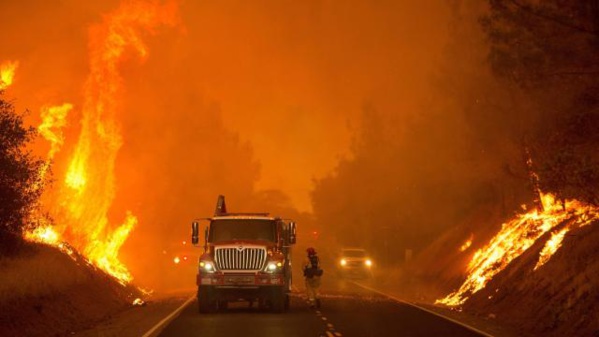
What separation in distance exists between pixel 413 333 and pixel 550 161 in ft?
24.4

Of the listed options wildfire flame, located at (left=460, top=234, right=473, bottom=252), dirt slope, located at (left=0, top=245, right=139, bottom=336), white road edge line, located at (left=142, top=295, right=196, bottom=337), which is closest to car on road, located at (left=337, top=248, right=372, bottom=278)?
wildfire flame, located at (left=460, top=234, right=473, bottom=252)

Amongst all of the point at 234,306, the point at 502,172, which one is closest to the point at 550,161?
the point at 234,306

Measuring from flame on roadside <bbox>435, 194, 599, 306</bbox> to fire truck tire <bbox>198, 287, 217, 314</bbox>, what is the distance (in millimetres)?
11462

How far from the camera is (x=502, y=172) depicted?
46031 millimetres

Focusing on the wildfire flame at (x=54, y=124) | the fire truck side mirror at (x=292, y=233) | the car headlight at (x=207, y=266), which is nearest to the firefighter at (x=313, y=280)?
the fire truck side mirror at (x=292, y=233)

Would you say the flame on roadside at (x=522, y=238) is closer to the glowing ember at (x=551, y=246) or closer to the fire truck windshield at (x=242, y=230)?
the glowing ember at (x=551, y=246)

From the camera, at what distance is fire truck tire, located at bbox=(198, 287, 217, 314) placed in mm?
31594

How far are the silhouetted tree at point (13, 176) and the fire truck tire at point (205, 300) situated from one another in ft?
20.2

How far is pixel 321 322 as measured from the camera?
2808 cm

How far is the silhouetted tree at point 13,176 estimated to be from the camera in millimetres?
29719

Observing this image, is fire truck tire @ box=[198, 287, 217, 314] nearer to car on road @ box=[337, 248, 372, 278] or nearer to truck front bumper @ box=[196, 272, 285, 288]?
truck front bumper @ box=[196, 272, 285, 288]

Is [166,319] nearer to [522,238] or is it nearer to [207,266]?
[207,266]

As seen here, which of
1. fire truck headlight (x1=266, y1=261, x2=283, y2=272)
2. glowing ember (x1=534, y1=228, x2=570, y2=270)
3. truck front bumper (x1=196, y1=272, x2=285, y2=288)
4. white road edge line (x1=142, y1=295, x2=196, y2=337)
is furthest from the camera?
glowing ember (x1=534, y1=228, x2=570, y2=270)

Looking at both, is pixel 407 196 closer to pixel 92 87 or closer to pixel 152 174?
pixel 152 174
